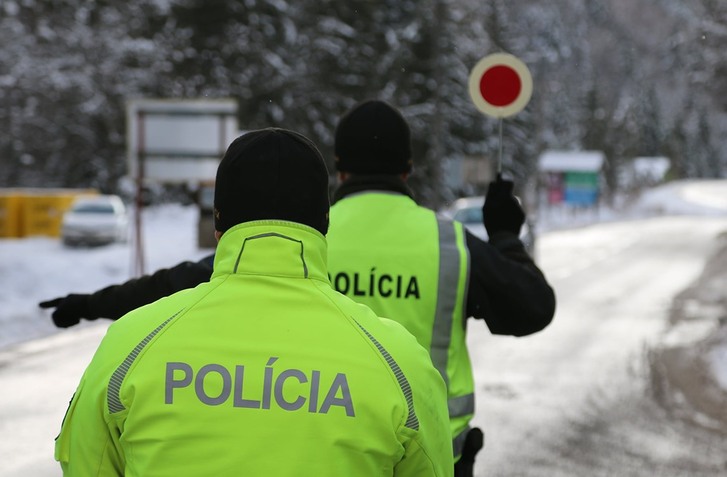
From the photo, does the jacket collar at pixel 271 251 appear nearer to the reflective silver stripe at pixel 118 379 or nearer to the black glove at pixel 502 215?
the reflective silver stripe at pixel 118 379

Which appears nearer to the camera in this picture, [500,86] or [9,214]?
[500,86]

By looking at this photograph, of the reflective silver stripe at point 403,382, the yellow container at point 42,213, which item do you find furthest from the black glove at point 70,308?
the yellow container at point 42,213

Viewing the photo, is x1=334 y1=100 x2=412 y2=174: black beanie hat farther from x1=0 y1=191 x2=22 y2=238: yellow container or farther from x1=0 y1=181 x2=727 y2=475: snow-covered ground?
x1=0 y1=191 x2=22 y2=238: yellow container

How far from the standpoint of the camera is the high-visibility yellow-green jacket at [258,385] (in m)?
1.76

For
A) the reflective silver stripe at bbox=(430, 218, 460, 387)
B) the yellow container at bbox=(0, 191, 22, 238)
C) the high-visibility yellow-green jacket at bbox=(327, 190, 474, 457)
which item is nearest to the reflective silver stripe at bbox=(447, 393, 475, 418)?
the high-visibility yellow-green jacket at bbox=(327, 190, 474, 457)

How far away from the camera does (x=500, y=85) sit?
4434mm

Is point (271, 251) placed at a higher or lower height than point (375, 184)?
higher

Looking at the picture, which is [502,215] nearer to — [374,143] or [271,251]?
[374,143]

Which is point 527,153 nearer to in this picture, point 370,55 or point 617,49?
point 370,55

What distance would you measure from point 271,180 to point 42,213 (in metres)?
33.1

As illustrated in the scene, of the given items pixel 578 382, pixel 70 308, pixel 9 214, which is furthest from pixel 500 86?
pixel 9 214

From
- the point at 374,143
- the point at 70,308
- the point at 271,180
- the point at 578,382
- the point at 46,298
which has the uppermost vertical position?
the point at 271,180

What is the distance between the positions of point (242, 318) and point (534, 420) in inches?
284

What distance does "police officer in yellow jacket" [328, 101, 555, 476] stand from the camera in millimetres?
3115
